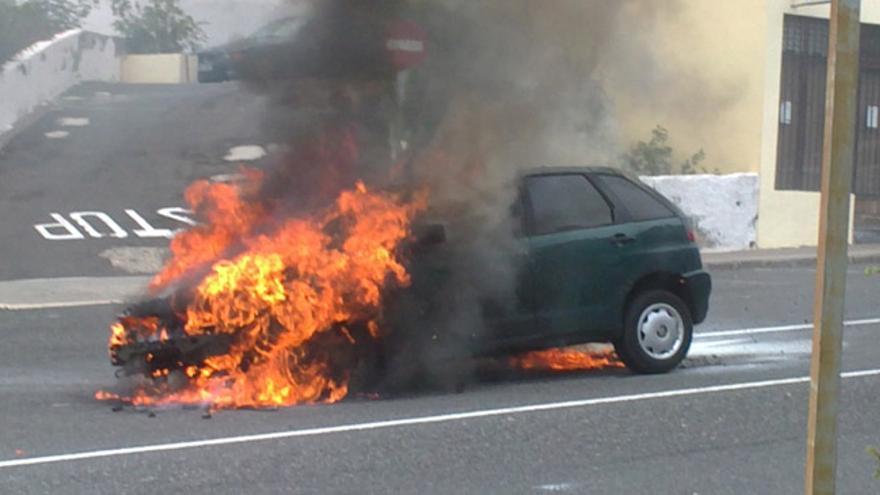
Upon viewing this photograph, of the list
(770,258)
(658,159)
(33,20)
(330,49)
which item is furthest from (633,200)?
(33,20)

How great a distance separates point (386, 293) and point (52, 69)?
1667cm

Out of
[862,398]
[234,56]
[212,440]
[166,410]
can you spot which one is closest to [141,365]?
[166,410]

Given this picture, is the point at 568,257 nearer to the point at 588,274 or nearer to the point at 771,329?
the point at 588,274

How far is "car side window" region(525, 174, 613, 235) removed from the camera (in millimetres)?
8922

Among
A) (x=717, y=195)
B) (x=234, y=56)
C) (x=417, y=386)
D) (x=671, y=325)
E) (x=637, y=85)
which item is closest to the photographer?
(x=417, y=386)

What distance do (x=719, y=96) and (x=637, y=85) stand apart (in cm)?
767

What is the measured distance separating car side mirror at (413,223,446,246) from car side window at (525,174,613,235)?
27.0 inches

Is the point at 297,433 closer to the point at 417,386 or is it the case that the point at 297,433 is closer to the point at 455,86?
the point at 417,386

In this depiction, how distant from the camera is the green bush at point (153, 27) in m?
27.4

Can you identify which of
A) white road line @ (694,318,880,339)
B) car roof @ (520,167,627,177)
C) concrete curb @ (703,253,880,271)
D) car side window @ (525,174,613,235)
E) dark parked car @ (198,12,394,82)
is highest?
dark parked car @ (198,12,394,82)

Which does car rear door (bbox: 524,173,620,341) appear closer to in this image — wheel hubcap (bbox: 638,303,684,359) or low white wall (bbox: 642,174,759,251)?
wheel hubcap (bbox: 638,303,684,359)

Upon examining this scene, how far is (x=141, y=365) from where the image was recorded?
7.98 m

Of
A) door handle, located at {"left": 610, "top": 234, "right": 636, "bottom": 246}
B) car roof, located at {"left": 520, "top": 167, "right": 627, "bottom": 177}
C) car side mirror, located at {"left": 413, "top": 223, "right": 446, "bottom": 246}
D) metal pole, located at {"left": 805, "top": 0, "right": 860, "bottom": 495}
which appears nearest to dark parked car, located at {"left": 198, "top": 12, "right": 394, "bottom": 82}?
car roof, located at {"left": 520, "top": 167, "right": 627, "bottom": 177}

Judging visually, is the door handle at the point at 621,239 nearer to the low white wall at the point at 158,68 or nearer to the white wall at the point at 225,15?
the white wall at the point at 225,15
